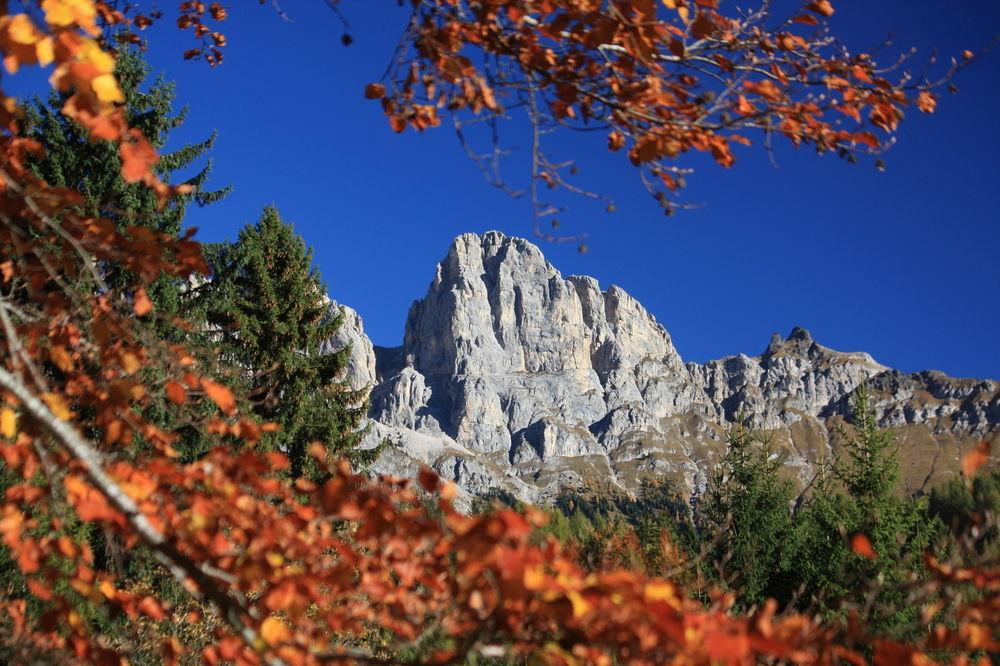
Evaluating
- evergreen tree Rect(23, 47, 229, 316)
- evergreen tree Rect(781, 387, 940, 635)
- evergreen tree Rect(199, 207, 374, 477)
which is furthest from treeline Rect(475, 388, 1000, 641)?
evergreen tree Rect(23, 47, 229, 316)

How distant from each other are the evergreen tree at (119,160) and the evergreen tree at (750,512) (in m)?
14.8

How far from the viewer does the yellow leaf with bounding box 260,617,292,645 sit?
2.13 m

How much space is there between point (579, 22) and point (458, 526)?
220 cm

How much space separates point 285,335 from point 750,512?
14.2 metres

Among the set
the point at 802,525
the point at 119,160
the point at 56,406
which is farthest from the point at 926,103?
the point at 802,525

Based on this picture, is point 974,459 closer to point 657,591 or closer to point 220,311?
point 657,591

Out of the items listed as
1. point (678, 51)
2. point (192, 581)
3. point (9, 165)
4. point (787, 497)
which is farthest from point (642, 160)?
point (787, 497)

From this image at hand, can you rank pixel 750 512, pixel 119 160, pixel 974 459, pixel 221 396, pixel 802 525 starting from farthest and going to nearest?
pixel 802 525
pixel 750 512
pixel 119 160
pixel 221 396
pixel 974 459

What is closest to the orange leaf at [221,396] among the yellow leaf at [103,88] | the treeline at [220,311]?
the yellow leaf at [103,88]

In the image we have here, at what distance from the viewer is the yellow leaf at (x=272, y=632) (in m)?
A: 2.13

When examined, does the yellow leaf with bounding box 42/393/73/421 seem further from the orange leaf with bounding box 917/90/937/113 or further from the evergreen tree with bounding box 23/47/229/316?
the evergreen tree with bounding box 23/47/229/316

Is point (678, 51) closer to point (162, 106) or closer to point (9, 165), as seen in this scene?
point (9, 165)

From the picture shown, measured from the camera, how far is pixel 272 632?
7.06ft

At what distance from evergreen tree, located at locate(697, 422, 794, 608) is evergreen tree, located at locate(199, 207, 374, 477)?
34.7 ft
